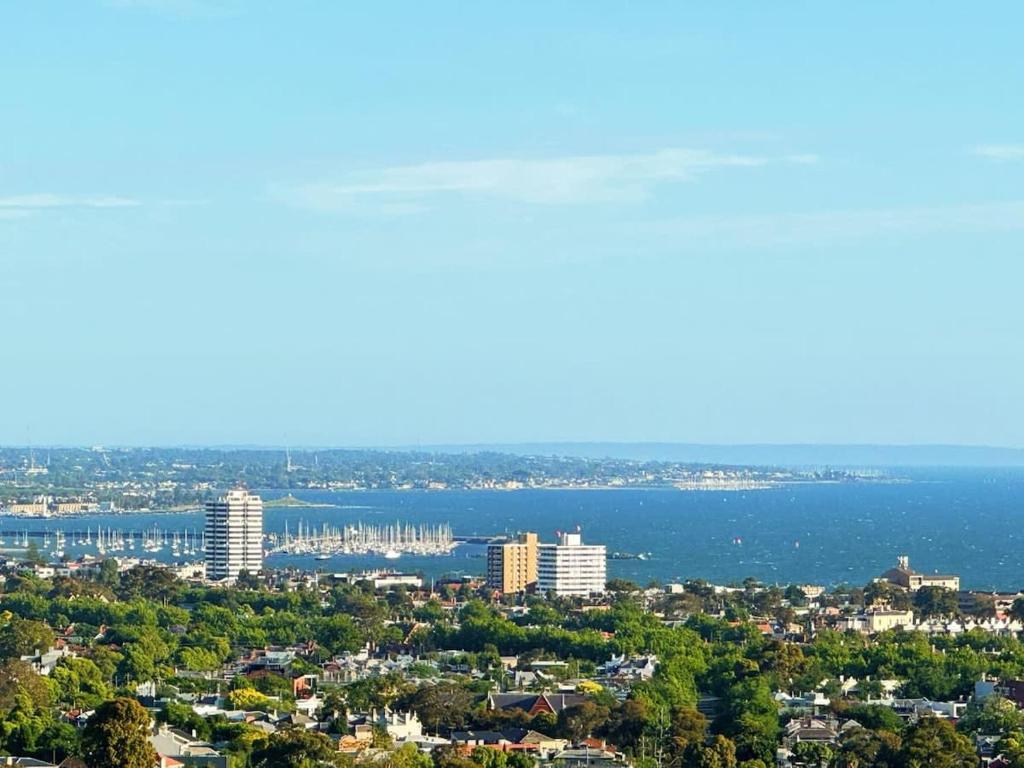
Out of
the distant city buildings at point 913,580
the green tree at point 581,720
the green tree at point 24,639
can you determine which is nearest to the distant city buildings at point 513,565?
the distant city buildings at point 913,580

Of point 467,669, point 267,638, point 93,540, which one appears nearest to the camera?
point 467,669

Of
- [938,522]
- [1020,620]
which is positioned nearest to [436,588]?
[1020,620]

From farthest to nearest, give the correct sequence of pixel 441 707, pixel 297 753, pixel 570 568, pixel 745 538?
1. pixel 745 538
2. pixel 570 568
3. pixel 441 707
4. pixel 297 753

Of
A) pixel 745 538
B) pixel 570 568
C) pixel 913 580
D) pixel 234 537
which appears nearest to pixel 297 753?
pixel 913 580

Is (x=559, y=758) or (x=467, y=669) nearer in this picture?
(x=559, y=758)

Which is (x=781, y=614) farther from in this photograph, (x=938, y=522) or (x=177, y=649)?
(x=938, y=522)

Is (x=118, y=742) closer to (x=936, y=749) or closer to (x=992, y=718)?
(x=936, y=749)
